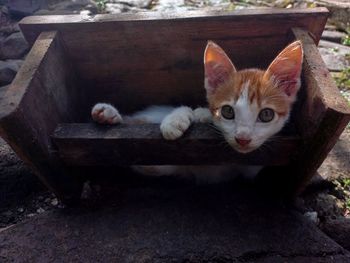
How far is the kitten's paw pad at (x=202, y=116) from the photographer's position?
5.18ft

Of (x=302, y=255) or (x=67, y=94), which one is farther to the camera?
(x=67, y=94)

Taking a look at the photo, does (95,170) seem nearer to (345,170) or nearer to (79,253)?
(79,253)

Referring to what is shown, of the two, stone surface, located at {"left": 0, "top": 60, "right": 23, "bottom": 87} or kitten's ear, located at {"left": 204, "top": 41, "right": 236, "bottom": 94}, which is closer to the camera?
kitten's ear, located at {"left": 204, "top": 41, "right": 236, "bottom": 94}

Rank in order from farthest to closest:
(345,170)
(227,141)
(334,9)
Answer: (334,9)
(345,170)
(227,141)

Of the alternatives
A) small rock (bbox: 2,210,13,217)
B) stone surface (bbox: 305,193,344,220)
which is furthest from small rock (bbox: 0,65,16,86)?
stone surface (bbox: 305,193,344,220)

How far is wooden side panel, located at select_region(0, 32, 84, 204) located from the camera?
1310 millimetres

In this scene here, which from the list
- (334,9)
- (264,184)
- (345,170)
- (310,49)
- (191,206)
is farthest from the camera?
(334,9)

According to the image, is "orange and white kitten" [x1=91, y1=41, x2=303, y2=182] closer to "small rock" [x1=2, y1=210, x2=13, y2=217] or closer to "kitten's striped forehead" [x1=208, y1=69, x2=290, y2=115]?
"kitten's striped forehead" [x1=208, y1=69, x2=290, y2=115]

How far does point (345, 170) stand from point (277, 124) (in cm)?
79

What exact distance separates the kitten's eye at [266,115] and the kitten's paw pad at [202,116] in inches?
9.2

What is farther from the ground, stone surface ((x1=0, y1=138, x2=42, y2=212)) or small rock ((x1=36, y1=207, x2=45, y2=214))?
stone surface ((x1=0, y1=138, x2=42, y2=212))

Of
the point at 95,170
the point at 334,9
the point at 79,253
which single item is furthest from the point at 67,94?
the point at 334,9

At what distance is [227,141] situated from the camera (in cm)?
138

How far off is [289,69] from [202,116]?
0.43 meters
